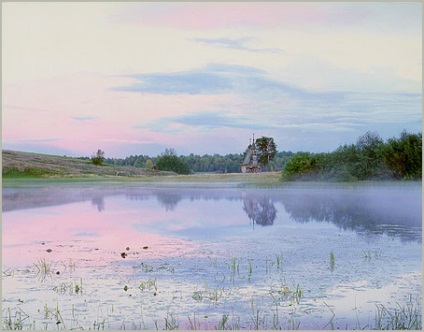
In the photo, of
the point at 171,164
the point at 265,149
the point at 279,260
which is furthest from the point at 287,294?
the point at 171,164

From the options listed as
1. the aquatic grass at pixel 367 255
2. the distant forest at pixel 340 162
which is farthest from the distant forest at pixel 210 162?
the aquatic grass at pixel 367 255

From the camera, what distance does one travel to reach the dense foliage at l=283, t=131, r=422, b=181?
20828mm

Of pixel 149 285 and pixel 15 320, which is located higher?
pixel 149 285

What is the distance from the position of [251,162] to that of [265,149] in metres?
1.77

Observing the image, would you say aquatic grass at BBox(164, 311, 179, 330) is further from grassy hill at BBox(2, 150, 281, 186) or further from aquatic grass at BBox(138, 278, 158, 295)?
grassy hill at BBox(2, 150, 281, 186)

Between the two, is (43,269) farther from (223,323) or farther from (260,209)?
(260,209)

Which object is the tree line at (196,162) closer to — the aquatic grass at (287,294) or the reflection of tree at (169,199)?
the reflection of tree at (169,199)

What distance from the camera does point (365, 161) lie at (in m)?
23.1

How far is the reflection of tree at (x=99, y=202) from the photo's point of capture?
19691mm

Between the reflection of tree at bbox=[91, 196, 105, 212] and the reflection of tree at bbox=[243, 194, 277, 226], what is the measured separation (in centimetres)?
445

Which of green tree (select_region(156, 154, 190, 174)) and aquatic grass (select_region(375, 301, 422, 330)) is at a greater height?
green tree (select_region(156, 154, 190, 174))

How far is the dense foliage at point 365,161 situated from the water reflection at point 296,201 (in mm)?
614

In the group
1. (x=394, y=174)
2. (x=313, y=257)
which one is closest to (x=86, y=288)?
(x=313, y=257)

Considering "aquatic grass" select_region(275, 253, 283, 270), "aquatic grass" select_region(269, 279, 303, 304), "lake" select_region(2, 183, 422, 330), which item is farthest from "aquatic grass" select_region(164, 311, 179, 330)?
"aquatic grass" select_region(275, 253, 283, 270)
